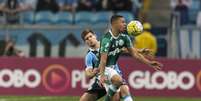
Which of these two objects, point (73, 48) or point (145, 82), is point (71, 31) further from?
point (145, 82)

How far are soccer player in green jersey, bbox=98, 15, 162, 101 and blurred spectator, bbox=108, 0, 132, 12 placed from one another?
36.6 feet

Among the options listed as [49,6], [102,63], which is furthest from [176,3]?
[102,63]

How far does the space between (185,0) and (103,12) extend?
9.77 ft

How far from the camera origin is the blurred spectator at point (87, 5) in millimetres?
25203

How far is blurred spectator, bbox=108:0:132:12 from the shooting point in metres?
24.8

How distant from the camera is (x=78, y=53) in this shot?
A: 2319 cm

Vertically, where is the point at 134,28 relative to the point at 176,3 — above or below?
above

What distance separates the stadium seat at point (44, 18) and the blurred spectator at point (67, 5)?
0.52 meters

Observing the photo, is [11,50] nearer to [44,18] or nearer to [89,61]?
[44,18]

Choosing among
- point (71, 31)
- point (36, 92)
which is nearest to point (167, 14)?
point (71, 31)

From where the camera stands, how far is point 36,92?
2119 cm

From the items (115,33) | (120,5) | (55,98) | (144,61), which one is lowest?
(55,98)

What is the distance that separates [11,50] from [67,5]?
3.37 meters

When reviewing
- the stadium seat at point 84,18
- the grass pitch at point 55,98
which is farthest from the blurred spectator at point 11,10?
the grass pitch at point 55,98
